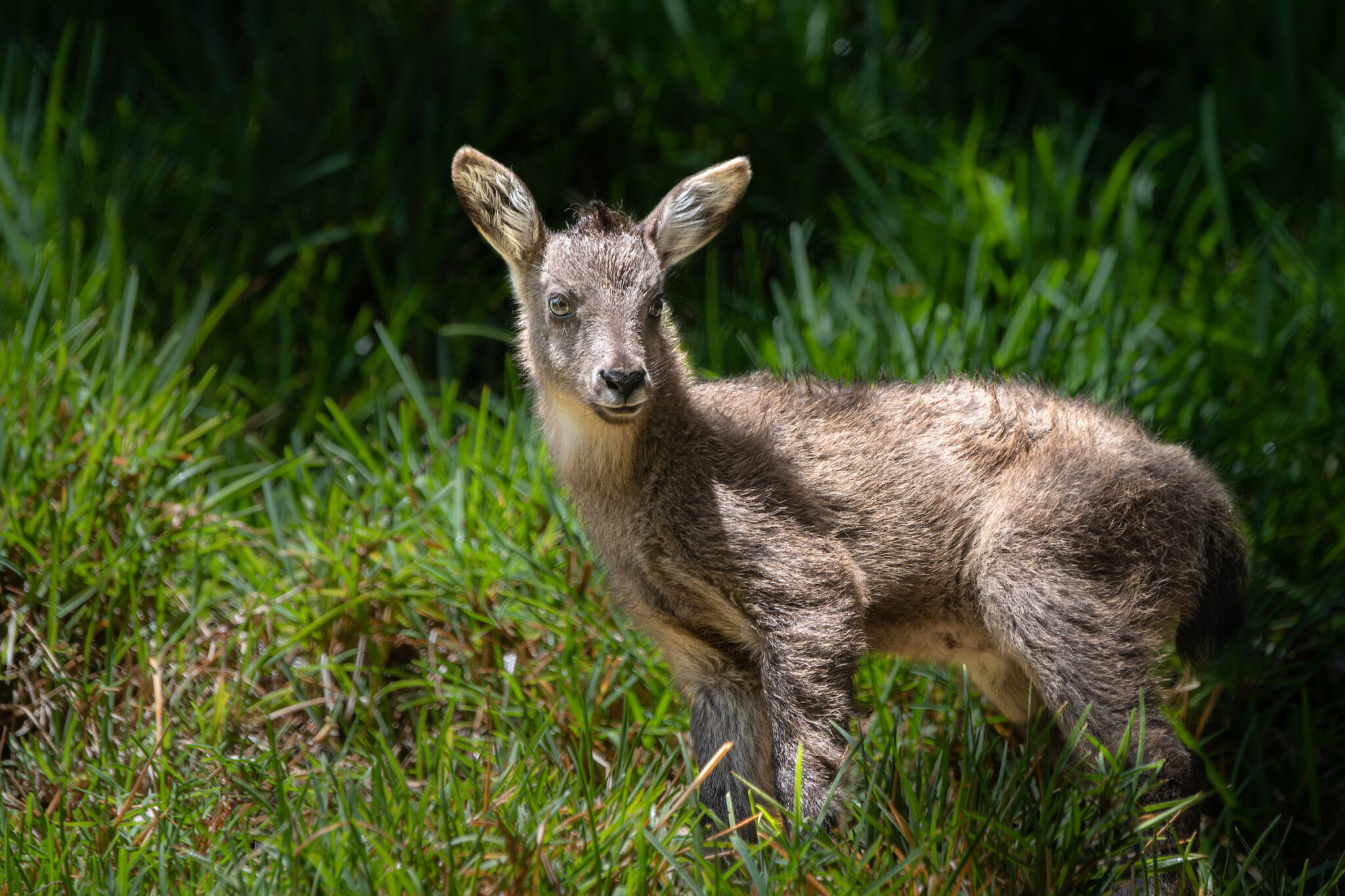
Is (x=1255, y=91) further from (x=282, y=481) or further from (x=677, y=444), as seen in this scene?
(x=282, y=481)

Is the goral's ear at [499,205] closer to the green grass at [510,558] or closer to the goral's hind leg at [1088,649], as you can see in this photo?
the green grass at [510,558]

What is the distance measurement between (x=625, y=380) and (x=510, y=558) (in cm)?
128

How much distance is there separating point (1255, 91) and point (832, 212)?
2367 mm

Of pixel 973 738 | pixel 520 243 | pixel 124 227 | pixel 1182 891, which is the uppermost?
pixel 520 243

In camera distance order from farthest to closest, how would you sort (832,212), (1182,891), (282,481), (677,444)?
(832,212)
(282,481)
(677,444)
(1182,891)

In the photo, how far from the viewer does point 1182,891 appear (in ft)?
12.1

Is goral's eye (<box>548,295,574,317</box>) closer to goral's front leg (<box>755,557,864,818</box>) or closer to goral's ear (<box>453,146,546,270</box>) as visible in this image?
goral's ear (<box>453,146,546,270</box>)

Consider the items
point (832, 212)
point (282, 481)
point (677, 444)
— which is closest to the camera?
point (677, 444)

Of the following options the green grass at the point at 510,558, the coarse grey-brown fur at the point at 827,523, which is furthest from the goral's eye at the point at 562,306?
Result: the green grass at the point at 510,558

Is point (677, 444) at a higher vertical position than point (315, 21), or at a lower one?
lower

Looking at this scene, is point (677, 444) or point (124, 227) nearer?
point (677, 444)

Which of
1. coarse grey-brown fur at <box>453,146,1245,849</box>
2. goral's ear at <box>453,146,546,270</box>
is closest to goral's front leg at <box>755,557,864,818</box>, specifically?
coarse grey-brown fur at <box>453,146,1245,849</box>

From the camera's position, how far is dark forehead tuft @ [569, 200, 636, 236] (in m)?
4.11

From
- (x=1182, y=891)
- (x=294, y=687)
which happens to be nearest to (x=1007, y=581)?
(x=1182, y=891)
